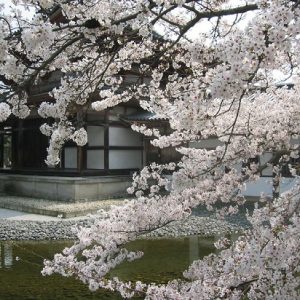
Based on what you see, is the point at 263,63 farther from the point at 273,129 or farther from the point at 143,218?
the point at 273,129

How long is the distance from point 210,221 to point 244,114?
625cm

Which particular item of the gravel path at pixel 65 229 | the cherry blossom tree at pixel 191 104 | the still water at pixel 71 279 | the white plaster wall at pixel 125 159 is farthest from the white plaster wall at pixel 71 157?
the cherry blossom tree at pixel 191 104

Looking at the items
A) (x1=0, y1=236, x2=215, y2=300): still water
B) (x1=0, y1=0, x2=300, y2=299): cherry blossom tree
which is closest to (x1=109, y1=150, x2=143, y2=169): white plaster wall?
(x1=0, y1=236, x2=215, y2=300): still water

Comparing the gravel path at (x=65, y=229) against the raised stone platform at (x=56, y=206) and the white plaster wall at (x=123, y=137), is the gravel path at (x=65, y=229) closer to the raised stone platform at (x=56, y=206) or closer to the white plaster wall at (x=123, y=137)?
the raised stone platform at (x=56, y=206)

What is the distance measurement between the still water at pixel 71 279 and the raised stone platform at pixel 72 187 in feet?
14.5

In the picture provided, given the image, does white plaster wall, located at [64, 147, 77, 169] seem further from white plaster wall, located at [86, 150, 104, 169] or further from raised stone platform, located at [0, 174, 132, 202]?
raised stone platform, located at [0, 174, 132, 202]

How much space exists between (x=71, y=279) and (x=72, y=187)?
23.4 ft

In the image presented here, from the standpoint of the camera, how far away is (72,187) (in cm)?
1341

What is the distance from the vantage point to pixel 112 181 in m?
14.4

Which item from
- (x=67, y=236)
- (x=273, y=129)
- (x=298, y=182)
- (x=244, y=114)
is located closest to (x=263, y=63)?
(x=298, y=182)

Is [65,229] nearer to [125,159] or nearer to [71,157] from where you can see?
[125,159]

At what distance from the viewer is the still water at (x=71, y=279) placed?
19.3ft

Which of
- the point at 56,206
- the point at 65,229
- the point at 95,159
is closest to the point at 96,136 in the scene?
the point at 95,159

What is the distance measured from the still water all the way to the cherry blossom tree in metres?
2.02
